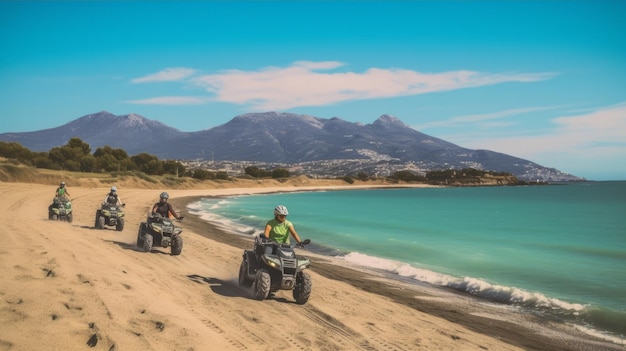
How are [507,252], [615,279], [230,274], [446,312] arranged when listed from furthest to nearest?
[507,252], [615,279], [230,274], [446,312]

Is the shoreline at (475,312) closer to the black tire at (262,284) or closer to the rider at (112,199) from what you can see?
the black tire at (262,284)

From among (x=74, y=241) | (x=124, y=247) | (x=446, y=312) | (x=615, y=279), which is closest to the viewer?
(x=446, y=312)

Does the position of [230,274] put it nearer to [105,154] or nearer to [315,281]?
[315,281]

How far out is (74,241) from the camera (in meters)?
14.9

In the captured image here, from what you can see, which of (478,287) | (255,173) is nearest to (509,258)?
(478,287)

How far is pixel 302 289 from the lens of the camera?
10.2m

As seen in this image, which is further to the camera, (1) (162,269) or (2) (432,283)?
(2) (432,283)

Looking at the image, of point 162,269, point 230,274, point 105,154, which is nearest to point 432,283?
point 230,274

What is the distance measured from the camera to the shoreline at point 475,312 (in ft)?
31.3

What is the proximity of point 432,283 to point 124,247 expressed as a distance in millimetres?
10656

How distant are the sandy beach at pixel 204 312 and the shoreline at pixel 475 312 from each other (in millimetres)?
35

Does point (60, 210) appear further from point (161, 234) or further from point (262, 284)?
point (262, 284)

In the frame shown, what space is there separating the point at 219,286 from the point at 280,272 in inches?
90.5

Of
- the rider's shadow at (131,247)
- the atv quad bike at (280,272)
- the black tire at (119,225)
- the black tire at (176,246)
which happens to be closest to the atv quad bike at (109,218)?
the black tire at (119,225)
